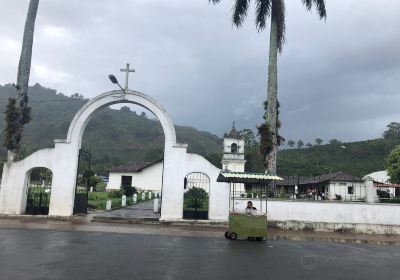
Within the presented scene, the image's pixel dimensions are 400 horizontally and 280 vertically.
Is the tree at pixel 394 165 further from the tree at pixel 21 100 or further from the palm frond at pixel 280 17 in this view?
the tree at pixel 21 100

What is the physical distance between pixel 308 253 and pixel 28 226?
10.7 meters

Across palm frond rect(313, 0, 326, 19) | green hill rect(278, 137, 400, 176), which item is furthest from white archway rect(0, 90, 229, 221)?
→ green hill rect(278, 137, 400, 176)

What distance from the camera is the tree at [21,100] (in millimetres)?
20109

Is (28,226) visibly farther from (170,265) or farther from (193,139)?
(193,139)

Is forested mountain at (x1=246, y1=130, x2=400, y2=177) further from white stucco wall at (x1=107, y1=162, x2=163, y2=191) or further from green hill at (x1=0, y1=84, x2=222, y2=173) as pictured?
green hill at (x1=0, y1=84, x2=222, y2=173)

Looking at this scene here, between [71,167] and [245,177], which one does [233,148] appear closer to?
[71,167]

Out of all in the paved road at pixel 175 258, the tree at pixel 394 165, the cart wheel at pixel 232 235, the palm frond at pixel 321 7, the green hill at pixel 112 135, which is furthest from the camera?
the green hill at pixel 112 135

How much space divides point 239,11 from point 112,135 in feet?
331

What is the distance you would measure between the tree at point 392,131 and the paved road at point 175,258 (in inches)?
3844

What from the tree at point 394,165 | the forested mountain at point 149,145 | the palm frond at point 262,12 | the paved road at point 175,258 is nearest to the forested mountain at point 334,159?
the forested mountain at point 149,145

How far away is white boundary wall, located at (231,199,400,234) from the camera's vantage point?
18.4 m

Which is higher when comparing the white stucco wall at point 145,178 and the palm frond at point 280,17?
the palm frond at point 280,17

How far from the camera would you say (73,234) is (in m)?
13.7

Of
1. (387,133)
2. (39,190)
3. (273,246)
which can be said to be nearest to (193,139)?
(387,133)
